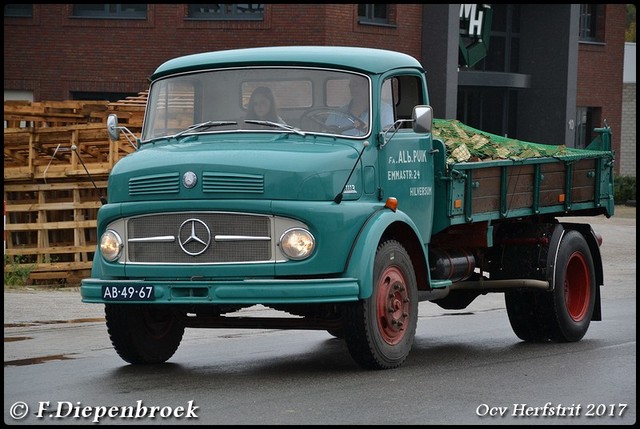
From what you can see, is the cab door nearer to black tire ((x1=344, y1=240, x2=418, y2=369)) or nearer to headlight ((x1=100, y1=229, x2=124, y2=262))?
black tire ((x1=344, y1=240, x2=418, y2=369))

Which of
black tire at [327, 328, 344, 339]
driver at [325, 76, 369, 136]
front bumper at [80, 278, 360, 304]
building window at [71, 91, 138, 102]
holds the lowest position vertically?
black tire at [327, 328, 344, 339]

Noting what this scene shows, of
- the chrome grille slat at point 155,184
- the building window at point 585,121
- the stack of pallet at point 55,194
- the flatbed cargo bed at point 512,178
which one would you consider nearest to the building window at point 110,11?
the stack of pallet at point 55,194

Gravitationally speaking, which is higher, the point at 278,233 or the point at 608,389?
the point at 278,233

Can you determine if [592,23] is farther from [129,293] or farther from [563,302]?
[129,293]

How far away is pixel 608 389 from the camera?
9250 millimetres

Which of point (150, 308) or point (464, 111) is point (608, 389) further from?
point (464, 111)

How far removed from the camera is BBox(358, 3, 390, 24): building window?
31422mm

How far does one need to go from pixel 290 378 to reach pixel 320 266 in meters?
0.85

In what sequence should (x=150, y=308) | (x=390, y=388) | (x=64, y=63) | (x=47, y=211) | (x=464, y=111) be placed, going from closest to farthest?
(x=390, y=388), (x=150, y=308), (x=47, y=211), (x=64, y=63), (x=464, y=111)

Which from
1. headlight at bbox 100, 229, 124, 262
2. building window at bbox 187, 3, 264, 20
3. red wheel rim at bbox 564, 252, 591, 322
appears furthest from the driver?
building window at bbox 187, 3, 264, 20

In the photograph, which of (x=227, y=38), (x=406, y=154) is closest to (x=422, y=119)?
(x=406, y=154)

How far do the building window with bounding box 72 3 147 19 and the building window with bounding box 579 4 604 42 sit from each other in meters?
15.4

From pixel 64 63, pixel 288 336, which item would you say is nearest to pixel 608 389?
pixel 288 336

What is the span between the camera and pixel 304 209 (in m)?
9.51
